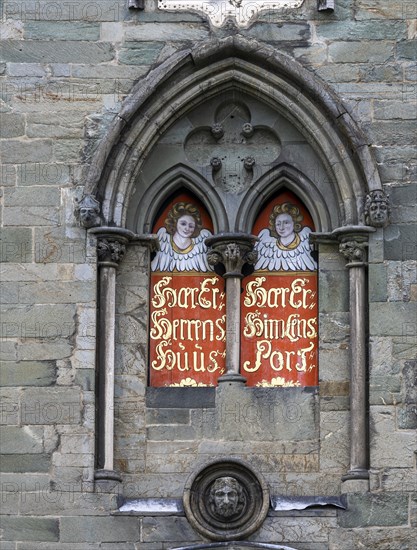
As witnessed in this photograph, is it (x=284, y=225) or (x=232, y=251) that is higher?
(x=284, y=225)

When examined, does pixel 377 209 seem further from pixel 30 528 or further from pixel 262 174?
pixel 30 528

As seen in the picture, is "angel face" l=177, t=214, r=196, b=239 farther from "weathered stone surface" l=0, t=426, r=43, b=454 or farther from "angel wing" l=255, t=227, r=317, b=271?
"weathered stone surface" l=0, t=426, r=43, b=454

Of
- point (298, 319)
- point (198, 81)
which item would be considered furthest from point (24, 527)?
point (198, 81)

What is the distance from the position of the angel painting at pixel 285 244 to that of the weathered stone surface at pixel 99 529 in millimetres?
2493

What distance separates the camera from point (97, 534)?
15.6 m

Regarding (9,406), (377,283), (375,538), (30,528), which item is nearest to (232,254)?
(377,283)

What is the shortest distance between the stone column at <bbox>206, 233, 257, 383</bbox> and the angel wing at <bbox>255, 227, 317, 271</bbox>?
15 centimetres

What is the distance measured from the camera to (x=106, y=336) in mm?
15961

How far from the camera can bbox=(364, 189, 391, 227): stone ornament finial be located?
15898mm

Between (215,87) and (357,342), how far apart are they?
249cm

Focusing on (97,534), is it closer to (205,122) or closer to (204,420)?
(204,420)

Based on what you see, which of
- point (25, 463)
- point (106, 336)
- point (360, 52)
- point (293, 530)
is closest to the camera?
point (293, 530)

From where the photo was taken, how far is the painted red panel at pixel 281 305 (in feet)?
53.4

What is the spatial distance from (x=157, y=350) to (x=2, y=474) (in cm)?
169
